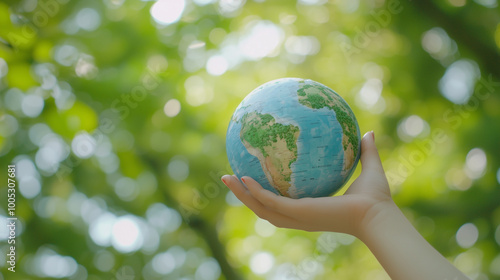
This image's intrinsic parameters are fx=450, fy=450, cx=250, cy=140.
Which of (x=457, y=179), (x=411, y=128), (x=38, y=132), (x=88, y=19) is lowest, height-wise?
(x=457, y=179)

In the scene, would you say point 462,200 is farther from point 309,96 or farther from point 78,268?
point 78,268

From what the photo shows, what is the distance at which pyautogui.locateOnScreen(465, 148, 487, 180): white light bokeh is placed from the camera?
21.8 ft

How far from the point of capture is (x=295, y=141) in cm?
284

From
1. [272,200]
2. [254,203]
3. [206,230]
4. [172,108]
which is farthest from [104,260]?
[272,200]

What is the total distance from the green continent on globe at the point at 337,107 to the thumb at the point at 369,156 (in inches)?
2.3

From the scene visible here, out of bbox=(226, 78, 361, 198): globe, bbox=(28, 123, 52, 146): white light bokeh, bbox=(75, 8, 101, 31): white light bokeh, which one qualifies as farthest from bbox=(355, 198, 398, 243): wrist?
bbox=(28, 123, 52, 146): white light bokeh

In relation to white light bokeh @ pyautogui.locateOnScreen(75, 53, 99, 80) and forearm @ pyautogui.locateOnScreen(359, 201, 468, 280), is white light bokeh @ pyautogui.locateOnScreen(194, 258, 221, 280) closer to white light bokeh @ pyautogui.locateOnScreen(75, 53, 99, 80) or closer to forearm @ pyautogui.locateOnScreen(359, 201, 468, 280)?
white light bokeh @ pyautogui.locateOnScreen(75, 53, 99, 80)

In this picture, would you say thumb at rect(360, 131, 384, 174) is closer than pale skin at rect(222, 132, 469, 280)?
No

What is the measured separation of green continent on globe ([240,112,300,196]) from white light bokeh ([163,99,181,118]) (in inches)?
189

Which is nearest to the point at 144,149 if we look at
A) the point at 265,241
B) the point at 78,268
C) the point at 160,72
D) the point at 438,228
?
the point at 160,72

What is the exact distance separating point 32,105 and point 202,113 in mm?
2683

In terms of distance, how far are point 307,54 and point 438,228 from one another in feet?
12.0

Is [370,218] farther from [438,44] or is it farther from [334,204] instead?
[438,44]

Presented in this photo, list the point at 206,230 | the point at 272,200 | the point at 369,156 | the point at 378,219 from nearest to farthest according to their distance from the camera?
the point at 378,219 → the point at 272,200 → the point at 369,156 → the point at 206,230
